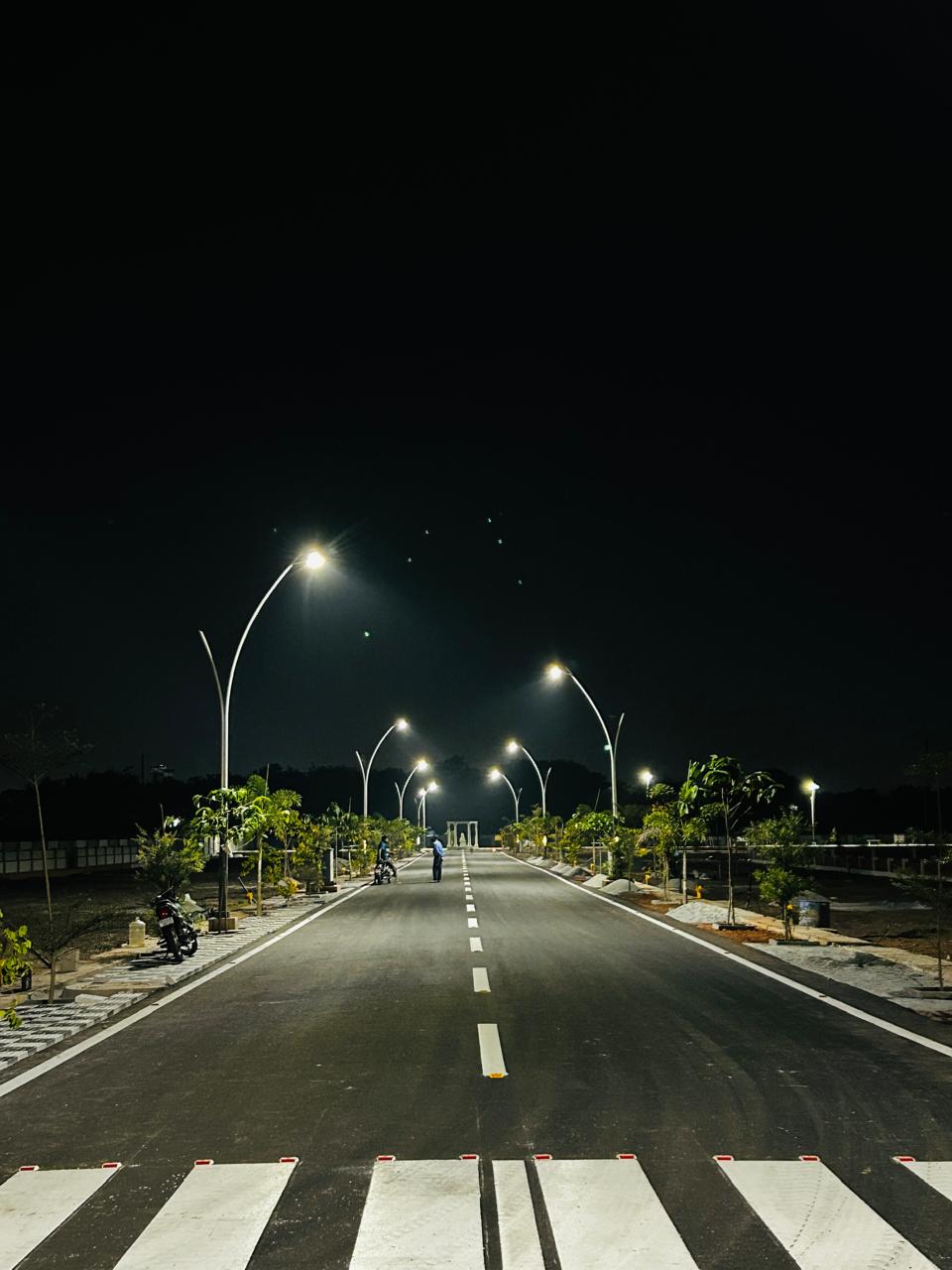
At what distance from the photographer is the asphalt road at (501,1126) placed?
18.5ft

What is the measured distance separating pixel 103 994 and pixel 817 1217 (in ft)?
34.3

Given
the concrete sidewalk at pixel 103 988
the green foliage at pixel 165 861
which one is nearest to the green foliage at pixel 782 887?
the concrete sidewalk at pixel 103 988

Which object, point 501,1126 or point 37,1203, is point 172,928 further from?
point 37,1203

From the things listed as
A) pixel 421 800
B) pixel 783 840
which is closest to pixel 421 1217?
pixel 783 840

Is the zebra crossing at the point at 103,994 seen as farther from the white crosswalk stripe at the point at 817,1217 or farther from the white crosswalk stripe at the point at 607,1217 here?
the white crosswalk stripe at the point at 817,1217

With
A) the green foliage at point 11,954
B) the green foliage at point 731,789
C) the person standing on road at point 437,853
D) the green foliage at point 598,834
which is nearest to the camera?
the green foliage at point 11,954

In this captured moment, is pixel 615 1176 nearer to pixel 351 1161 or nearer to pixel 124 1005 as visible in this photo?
pixel 351 1161

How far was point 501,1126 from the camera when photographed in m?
7.61

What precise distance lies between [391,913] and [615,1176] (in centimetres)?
2088

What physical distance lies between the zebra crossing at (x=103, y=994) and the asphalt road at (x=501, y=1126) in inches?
24.9

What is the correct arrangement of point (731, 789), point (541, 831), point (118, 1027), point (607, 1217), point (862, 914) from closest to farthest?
→ point (607, 1217) < point (118, 1027) < point (731, 789) < point (862, 914) < point (541, 831)

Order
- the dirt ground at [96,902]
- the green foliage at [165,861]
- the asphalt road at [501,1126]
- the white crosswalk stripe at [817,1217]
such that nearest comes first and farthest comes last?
the white crosswalk stripe at [817,1217] → the asphalt road at [501,1126] → the green foliage at [165,861] → the dirt ground at [96,902]

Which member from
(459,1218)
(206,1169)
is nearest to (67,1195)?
(206,1169)

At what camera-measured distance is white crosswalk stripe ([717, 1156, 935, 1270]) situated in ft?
17.5
